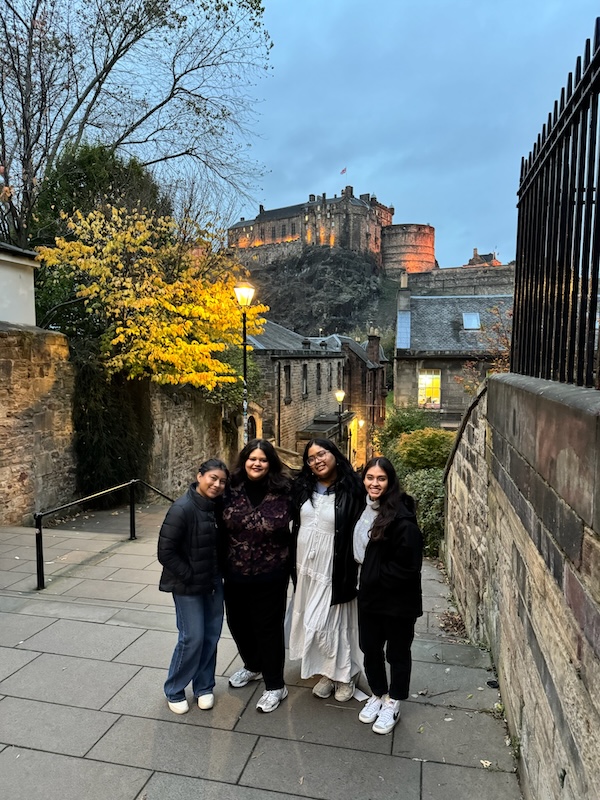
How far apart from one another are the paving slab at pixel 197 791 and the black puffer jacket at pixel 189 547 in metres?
0.96

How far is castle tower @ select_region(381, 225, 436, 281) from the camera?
87.1 m

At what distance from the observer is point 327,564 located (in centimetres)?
340

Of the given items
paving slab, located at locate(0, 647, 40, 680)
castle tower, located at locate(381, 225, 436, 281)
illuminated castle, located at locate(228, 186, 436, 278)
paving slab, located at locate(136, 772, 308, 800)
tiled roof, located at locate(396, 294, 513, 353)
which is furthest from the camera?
castle tower, located at locate(381, 225, 436, 281)

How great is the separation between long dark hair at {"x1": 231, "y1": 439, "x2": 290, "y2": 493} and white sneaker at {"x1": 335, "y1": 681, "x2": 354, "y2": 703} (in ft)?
4.55

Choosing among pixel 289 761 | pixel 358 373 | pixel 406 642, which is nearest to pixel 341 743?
pixel 289 761

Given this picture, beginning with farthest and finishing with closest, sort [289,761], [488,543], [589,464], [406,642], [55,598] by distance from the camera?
[55,598] < [488,543] < [406,642] < [289,761] < [589,464]

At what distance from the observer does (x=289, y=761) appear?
3.01m

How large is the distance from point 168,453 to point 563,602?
12.6 meters

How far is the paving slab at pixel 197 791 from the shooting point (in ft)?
8.99

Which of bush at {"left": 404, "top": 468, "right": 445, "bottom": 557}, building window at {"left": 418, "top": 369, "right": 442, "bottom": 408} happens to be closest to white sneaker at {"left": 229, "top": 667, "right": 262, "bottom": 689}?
bush at {"left": 404, "top": 468, "right": 445, "bottom": 557}

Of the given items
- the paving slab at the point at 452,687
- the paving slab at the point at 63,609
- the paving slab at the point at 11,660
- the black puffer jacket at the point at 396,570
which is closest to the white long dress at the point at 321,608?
the black puffer jacket at the point at 396,570

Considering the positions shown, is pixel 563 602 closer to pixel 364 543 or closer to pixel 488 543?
pixel 364 543

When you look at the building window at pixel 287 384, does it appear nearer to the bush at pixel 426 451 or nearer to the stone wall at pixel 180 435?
the stone wall at pixel 180 435

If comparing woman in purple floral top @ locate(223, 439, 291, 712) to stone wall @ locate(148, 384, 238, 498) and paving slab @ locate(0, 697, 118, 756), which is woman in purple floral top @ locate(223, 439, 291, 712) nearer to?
paving slab @ locate(0, 697, 118, 756)
